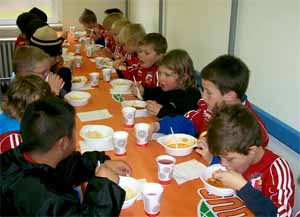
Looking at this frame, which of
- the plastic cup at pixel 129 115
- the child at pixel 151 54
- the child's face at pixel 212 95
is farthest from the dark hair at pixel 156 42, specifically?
the child's face at pixel 212 95

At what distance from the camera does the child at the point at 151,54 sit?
9.84 ft

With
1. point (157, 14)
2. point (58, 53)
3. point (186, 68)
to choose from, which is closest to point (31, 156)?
point (186, 68)

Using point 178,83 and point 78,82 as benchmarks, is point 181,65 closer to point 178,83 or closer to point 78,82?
point 178,83

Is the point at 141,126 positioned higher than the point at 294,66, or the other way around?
the point at 294,66

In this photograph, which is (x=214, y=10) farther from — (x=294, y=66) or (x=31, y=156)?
(x=31, y=156)

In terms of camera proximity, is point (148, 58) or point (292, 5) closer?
point (292, 5)

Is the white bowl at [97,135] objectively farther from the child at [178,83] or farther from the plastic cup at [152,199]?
the plastic cup at [152,199]

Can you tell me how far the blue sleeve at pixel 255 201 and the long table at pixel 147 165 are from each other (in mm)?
189

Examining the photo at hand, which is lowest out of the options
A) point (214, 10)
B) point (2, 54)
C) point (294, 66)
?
point (2, 54)

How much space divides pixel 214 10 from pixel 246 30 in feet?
1.77

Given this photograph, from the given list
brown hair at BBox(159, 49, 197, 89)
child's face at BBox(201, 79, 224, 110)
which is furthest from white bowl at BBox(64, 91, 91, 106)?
child's face at BBox(201, 79, 224, 110)

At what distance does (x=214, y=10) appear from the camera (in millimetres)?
2977

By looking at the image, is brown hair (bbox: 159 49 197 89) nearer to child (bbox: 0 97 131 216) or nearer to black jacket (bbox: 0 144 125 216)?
child (bbox: 0 97 131 216)

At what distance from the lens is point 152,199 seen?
Answer: 1290 mm
